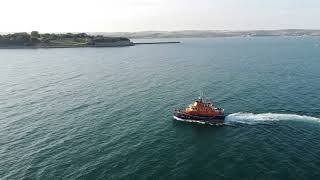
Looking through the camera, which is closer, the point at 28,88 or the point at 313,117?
the point at 313,117

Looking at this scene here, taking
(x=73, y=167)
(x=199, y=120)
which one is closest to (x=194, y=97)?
(x=199, y=120)

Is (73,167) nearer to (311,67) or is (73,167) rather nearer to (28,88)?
(28,88)

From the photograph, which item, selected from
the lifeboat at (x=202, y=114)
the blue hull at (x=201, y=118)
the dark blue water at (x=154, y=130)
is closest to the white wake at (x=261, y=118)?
the dark blue water at (x=154, y=130)

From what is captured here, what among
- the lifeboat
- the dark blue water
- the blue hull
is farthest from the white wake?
the lifeboat

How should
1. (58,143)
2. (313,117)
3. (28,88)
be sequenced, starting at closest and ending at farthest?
(58,143) < (313,117) < (28,88)

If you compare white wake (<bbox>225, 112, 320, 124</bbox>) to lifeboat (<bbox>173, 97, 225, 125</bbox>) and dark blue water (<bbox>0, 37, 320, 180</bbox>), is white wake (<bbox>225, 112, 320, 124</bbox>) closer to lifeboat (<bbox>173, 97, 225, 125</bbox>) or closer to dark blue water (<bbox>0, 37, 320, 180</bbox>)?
dark blue water (<bbox>0, 37, 320, 180</bbox>)

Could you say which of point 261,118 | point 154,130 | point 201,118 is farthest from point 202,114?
point 261,118
